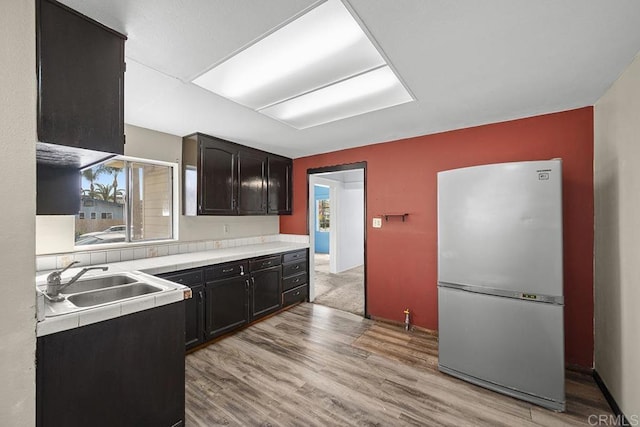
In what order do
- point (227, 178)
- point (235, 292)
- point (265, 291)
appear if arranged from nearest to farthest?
point (235, 292) → point (227, 178) → point (265, 291)

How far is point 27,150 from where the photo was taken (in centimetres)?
101

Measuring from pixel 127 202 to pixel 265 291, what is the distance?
1.88 m

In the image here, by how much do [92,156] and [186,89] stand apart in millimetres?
842

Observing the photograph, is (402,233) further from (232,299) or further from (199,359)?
(199,359)

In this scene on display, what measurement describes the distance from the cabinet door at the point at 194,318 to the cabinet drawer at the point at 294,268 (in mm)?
1286

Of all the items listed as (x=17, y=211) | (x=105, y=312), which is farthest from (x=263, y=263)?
(x=17, y=211)

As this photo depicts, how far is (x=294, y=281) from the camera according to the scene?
3.91m

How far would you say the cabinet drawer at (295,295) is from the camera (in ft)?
12.3

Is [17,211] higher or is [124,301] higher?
[17,211]

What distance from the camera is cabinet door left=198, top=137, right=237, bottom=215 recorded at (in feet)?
→ 9.96

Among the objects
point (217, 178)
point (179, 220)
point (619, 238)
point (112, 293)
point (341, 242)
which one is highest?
point (217, 178)

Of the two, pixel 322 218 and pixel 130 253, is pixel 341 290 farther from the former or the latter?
pixel 322 218

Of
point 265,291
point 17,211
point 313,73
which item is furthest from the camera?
point 265,291

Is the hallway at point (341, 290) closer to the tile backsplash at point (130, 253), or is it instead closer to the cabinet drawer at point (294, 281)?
the cabinet drawer at point (294, 281)
